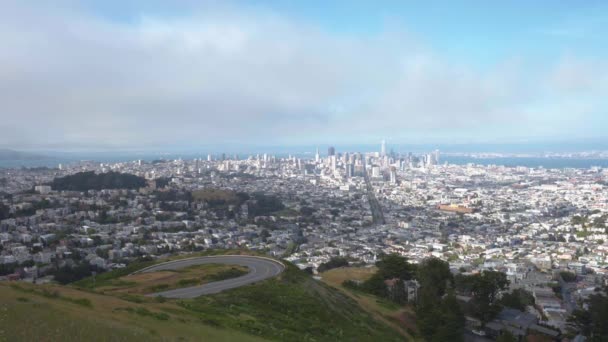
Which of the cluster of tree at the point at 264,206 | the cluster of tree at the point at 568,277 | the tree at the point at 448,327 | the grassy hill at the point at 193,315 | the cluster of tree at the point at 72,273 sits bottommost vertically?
the cluster of tree at the point at 568,277

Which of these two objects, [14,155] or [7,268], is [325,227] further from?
[14,155]

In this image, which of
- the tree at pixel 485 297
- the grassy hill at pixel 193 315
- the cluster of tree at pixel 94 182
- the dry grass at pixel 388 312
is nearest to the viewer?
the grassy hill at pixel 193 315

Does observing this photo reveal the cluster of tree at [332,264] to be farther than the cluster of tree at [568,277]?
No

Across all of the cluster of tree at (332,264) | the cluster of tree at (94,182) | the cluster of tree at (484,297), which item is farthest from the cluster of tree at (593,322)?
the cluster of tree at (94,182)

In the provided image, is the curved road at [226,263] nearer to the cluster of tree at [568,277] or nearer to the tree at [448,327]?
the tree at [448,327]

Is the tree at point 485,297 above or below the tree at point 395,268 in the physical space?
below

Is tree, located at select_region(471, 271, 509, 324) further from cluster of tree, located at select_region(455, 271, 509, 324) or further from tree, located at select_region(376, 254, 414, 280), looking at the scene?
tree, located at select_region(376, 254, 414, 280)

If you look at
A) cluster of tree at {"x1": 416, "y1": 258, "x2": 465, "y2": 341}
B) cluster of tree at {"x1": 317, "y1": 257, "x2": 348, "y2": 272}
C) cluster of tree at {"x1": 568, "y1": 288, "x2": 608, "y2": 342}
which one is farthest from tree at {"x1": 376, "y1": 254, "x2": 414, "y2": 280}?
cluster of tree at {"x1": 317, "y1": 257, "x2": 348, "y2": 272}
